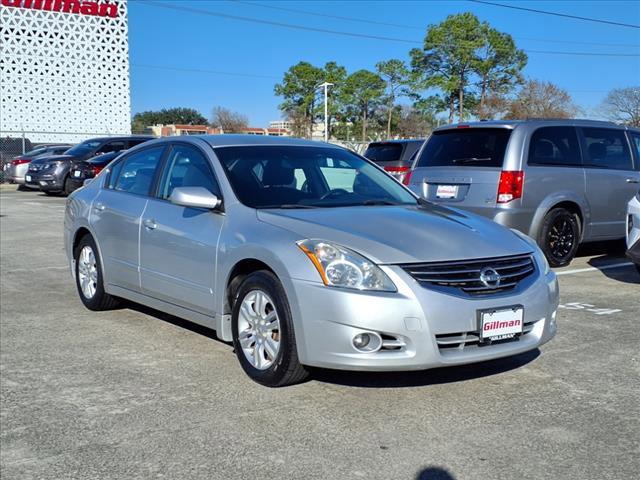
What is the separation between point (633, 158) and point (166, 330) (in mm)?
6803

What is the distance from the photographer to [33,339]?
5516 millimetres

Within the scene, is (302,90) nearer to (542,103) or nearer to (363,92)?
(363,92)

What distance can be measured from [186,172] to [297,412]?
222cm

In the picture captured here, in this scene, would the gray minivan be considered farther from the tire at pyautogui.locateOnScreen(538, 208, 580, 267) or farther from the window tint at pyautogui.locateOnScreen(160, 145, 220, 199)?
the window tint at pyautogui.locateOnScreen(160, 145, 220, 199)

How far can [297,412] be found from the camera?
395 cm

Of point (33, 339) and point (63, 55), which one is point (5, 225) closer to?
point (33, 339)

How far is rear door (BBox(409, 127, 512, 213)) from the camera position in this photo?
8211 millimetres

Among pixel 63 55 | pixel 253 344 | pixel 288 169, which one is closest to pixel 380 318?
pixel 253 344

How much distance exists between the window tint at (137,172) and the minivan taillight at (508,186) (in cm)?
401

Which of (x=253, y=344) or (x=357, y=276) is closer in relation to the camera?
(x=357, y=276)

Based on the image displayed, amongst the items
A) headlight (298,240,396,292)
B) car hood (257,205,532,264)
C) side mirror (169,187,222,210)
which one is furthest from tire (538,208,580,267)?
headlight (298,240,396,292)

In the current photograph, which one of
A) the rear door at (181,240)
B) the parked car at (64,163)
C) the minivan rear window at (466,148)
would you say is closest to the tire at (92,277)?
the rear door at (181,240)

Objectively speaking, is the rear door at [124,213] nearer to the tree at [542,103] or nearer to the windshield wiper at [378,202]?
the windshield wiper at [378,202]

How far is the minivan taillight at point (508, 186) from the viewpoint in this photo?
8102mm
